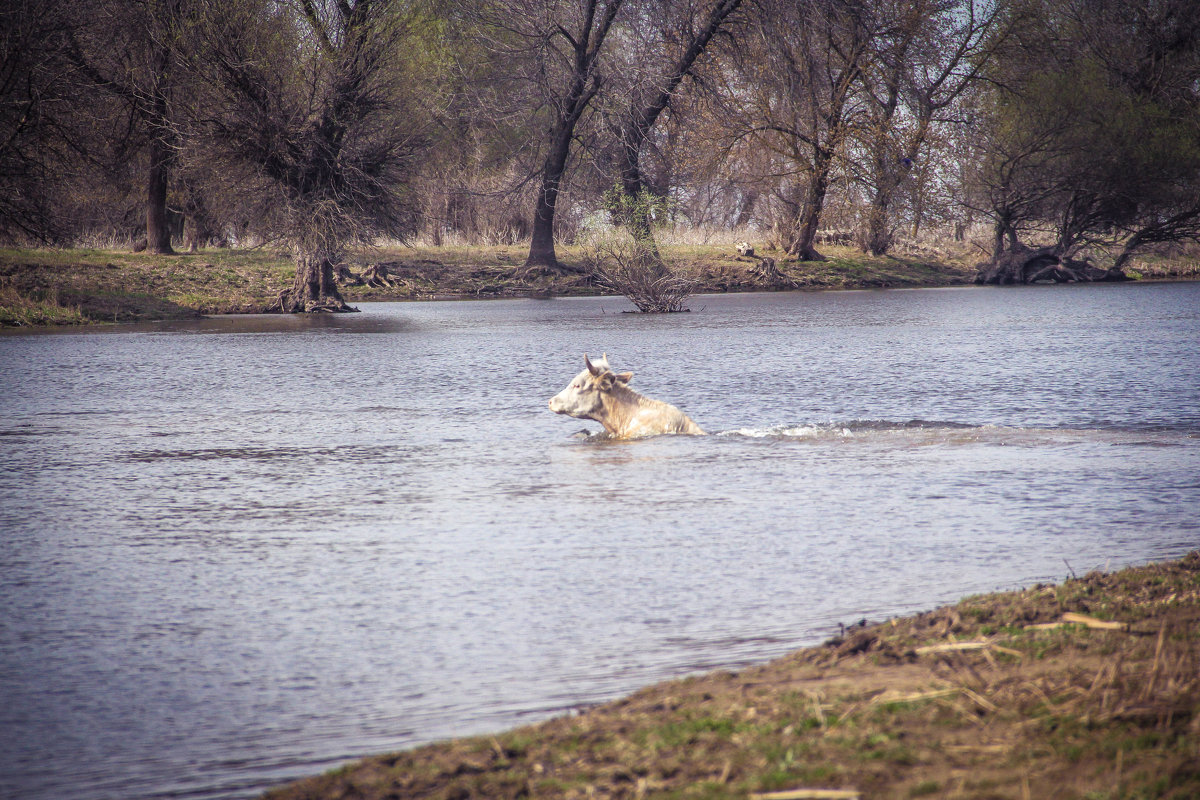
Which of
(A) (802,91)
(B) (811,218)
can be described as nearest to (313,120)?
(A) (802,91)

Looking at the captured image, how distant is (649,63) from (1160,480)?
39.4 metres

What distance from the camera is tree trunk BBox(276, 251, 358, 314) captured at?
37562mm

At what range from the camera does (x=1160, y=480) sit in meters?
9.54

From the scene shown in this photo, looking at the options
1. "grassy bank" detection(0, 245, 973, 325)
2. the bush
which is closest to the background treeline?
the bush

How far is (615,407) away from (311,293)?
89.8ft

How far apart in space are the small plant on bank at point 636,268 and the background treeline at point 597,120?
2.09ft

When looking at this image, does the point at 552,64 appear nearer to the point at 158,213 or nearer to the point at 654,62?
the point at 654,62

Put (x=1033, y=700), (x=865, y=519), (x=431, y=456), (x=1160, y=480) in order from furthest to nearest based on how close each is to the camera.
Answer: (x=431, y=456), (x=1160, y=480), (x=865, y=519), (x=1033, y=700)

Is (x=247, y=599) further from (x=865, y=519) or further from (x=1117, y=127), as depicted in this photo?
(x=1117, y=127)

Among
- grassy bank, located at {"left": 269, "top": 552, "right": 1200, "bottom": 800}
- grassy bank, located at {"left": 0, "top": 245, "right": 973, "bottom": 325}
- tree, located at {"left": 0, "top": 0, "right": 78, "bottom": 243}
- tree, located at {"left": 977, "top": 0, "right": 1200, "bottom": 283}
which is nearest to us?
grassy bank, located at {"left": 269, "top": 552, "right": 1200, "bottom": 800}

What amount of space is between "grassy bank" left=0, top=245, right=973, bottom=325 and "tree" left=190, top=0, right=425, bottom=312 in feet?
11.7

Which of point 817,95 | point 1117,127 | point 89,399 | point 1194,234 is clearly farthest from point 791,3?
point 89,399

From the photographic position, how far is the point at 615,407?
42.1 ft

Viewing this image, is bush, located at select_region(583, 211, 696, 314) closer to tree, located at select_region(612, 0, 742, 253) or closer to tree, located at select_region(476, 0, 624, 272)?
tree, located at select_region(612, 0, 742, 253)
